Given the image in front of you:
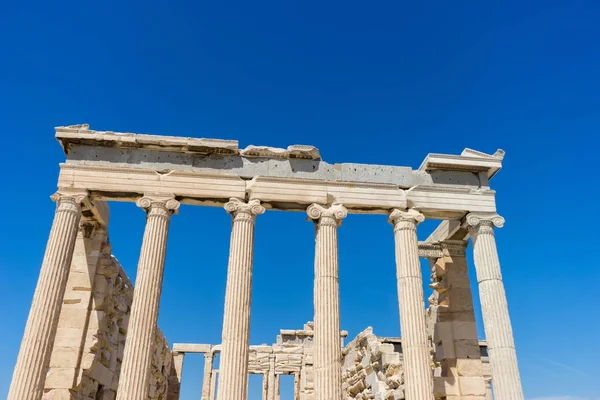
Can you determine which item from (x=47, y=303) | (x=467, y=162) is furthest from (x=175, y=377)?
(x=467, y=162)

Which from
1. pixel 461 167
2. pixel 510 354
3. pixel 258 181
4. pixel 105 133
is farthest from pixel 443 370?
pixel 105 133

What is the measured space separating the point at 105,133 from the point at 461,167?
11965 mm

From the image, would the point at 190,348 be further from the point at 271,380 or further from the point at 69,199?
the point at 69,199

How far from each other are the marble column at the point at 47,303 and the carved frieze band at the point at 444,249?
1227 centimetres

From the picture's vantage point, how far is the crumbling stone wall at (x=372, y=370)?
55.2 feet

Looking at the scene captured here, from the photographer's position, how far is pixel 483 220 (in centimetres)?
1736

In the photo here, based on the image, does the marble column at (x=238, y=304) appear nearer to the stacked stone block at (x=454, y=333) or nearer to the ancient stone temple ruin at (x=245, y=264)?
the ancient stone temple ruin at (x=245, y=264)

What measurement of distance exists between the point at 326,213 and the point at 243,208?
2671mm

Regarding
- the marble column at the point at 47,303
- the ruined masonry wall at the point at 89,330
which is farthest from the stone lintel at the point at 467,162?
the ruined masonry wall at the point at 89,330

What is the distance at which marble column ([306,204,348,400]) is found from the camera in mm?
14555

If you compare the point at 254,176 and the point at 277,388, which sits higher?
the point at 254,176

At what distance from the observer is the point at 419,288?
52.7ft

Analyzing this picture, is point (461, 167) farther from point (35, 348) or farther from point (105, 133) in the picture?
point (35, 348)

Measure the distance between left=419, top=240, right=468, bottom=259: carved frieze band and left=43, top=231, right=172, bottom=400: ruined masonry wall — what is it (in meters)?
11.5
